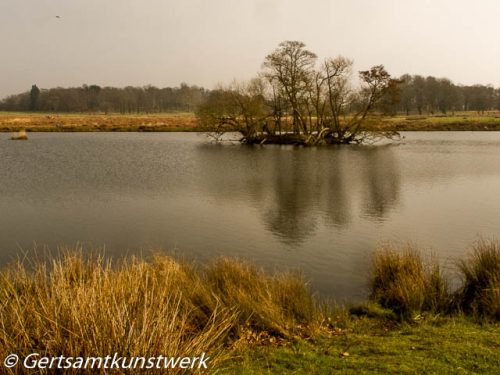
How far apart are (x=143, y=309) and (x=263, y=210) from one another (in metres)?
9.35

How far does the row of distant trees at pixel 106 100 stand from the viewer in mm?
129375

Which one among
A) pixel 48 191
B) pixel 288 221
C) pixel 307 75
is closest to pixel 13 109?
pixel 307 75

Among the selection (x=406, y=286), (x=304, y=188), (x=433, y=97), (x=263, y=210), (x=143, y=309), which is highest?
(x=433, y=97)

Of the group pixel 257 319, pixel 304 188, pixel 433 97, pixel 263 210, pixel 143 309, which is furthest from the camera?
pixel 433 97

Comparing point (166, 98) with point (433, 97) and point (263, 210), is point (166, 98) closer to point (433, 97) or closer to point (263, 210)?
point (433, 97)

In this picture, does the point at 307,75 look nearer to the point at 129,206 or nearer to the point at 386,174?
the point at 386,174

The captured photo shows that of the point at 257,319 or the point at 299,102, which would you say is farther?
the point at 299,102

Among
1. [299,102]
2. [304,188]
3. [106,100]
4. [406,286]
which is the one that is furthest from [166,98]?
[406,286]

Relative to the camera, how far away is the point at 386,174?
69.4ft

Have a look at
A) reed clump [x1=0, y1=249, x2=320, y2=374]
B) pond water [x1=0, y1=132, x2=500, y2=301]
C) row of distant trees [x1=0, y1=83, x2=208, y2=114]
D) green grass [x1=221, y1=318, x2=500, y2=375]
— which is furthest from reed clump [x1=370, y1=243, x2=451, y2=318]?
row of distant trees [x1=0, y1=83, x2=208, y2=114]

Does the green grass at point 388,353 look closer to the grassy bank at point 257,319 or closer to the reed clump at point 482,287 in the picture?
the grassy bank at point 257,319

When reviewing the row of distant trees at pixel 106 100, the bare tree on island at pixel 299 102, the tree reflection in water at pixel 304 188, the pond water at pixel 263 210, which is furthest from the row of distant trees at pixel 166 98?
the pond water at pixel 263 210

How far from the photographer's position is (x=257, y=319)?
5.38 meters

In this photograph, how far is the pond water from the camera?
30.2ft
